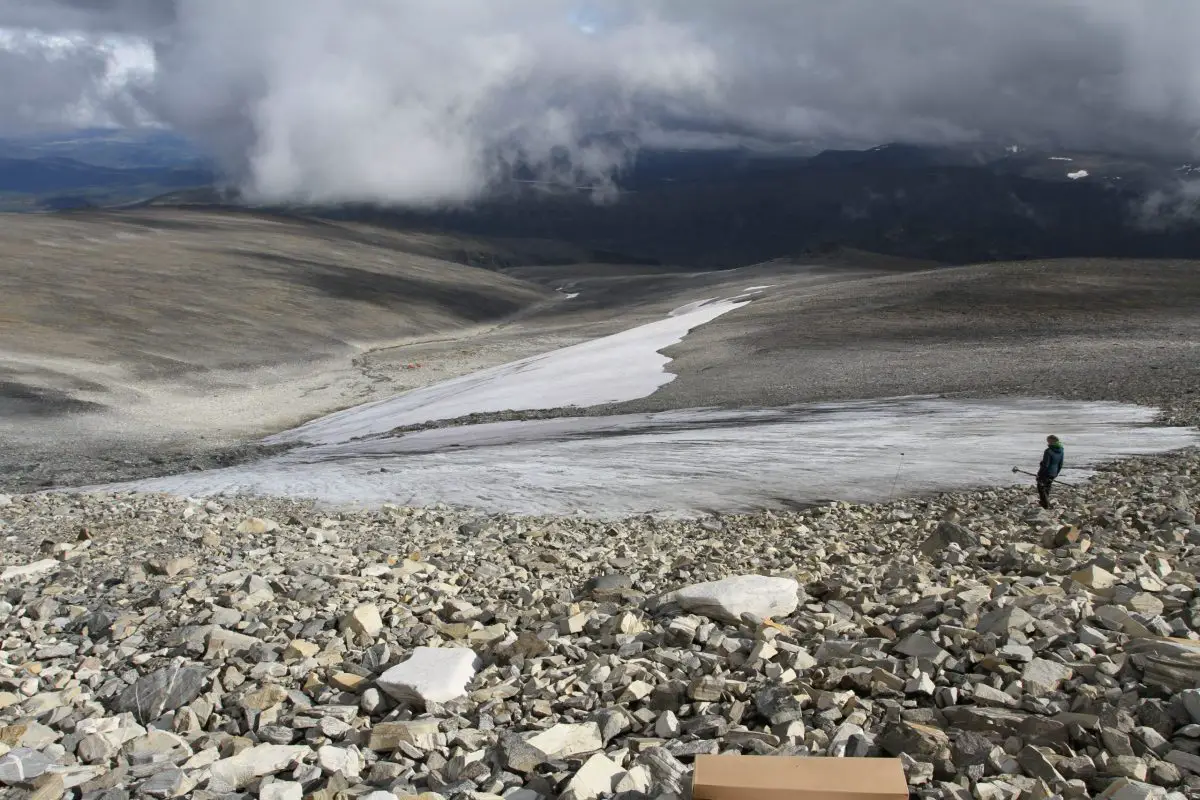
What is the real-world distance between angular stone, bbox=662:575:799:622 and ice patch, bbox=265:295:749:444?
23645 millimetres

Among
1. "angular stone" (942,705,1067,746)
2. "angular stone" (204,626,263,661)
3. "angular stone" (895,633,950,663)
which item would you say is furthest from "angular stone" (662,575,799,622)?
"angular stone" (204,626,263,661)

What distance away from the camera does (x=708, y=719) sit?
689cm

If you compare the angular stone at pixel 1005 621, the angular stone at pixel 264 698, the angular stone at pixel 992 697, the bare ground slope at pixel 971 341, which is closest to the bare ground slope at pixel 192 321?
the bare ground slope at pixel 971 341

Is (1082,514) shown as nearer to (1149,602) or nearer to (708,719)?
(1149,602)

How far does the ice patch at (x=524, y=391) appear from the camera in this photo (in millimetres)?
35312

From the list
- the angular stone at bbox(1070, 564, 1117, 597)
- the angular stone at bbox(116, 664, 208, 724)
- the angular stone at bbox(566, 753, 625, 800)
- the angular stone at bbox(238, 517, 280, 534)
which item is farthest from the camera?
the angular stone at bbox(238, 517, 280, 534)

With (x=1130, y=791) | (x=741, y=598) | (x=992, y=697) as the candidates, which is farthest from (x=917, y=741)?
(x=741, y=598)

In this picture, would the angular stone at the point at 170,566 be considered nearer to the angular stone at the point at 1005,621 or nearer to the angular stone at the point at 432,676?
the angular stone at the point at 432,676

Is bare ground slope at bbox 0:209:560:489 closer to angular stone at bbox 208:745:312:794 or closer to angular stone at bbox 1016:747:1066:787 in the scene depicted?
angular stone at bbox 208:745:312:794

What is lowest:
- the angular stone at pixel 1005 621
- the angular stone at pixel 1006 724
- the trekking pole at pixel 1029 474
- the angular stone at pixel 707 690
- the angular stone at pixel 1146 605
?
the trekking pole at pixel 1029 474

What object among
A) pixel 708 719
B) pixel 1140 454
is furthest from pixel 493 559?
pixel 1140 454

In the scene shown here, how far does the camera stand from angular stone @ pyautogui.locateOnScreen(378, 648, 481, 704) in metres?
7.68

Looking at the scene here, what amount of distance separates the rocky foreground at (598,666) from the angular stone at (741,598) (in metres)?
0.03

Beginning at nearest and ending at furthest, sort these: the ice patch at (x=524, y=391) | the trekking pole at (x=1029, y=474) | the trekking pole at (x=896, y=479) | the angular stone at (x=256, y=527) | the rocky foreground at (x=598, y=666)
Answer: the rocky foreground at (x=598, y=666), the angular stone at (x=256, y=527), the trekking pole at (x=1029, y=474), the trekking pole at (x=896, y=479), the ice patch at (x=524, y=391)
